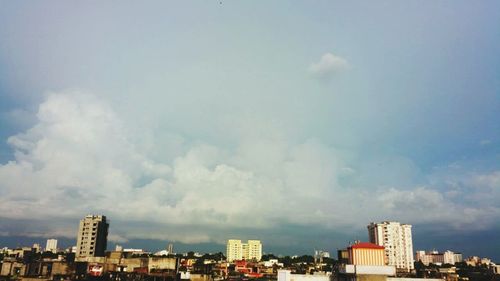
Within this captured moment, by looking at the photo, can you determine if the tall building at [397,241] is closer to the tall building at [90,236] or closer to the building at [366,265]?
the tall building at [90,236]

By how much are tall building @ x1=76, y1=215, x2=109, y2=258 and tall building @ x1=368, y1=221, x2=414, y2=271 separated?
121628 millimetres

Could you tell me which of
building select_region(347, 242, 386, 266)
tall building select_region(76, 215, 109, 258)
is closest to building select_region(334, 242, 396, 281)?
building select_region(347, 242, 386, 266)

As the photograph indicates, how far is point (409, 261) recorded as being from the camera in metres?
166

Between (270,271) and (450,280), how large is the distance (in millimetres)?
70283

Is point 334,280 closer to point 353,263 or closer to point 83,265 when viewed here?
point 353,263

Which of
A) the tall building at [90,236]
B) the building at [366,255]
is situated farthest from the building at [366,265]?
the tall building at [90,236]

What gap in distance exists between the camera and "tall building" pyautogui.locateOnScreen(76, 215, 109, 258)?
15225 cm

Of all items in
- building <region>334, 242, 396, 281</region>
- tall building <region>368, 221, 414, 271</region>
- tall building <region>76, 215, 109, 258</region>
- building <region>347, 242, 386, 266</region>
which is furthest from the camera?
tall building <region>368, 221, 414, 271</region>

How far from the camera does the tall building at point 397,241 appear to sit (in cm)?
16500

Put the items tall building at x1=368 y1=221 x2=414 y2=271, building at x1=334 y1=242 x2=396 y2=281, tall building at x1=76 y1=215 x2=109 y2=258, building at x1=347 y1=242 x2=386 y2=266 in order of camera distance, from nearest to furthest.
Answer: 1. building at x1=334 y1=242 x2=396 y2=281
2. building at x1=347 y1=242 x2=386 y2=266
3. tall building at x1=76 y1=215 x2=109 y2=258
4. tall building at x1=368 y1=221 x2=414 y2=271

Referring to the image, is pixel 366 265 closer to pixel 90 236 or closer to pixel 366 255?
pixel 366 255

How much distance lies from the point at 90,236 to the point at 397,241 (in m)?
133

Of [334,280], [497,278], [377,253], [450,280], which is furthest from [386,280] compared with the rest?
[497,278]

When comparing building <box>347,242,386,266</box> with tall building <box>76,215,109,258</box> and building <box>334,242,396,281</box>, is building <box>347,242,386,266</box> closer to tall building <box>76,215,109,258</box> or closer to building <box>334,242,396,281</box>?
building <box>334,242,396,281</box>
